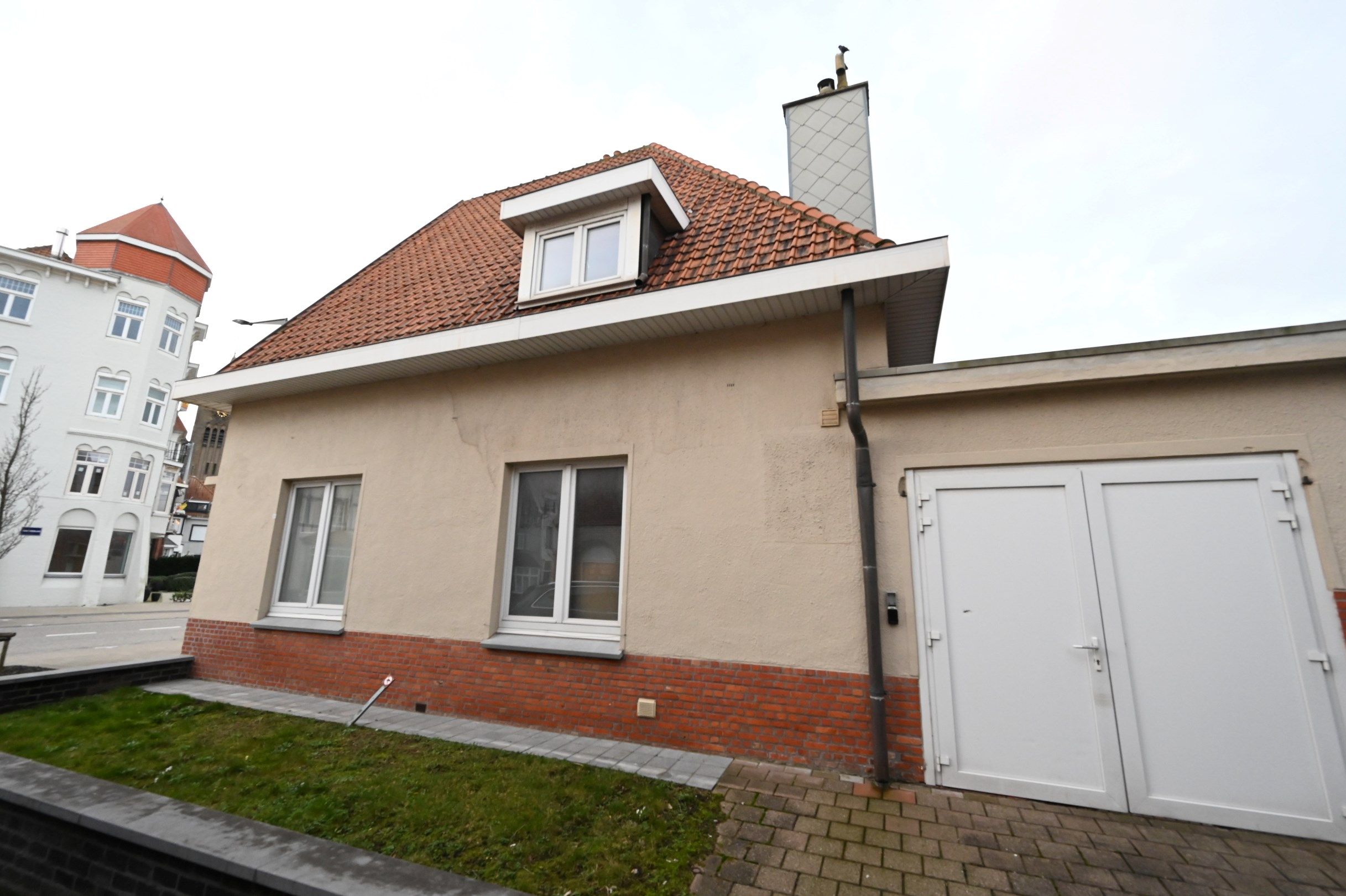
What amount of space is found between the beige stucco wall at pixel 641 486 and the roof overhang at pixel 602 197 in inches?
66.8

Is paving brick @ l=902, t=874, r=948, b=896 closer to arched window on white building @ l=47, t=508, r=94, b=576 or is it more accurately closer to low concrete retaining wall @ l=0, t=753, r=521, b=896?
low concrete retaining wall @ l=0, t=753, r=521, b=896

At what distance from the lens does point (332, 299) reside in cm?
831

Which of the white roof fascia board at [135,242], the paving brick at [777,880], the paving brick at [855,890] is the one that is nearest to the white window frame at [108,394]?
the white roof fascia board at [135,242]

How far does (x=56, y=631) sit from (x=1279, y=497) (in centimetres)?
2235

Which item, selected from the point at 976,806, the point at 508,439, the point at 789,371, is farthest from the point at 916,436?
the point at 508,439

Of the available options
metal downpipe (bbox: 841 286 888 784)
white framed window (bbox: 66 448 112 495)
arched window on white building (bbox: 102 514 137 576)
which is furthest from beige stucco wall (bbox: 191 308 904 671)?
arched window on white building (bbox: 102 514 137 576)

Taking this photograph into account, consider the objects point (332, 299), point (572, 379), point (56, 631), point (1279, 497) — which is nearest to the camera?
point (1279, 497)

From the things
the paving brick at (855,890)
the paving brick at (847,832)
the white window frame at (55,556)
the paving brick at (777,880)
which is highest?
the white window frame at (55,556)

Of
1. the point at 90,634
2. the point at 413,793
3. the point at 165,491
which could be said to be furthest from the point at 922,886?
the point at 165,491

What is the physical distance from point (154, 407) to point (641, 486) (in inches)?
1088

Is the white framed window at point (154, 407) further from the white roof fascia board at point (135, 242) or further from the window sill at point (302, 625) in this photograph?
the window sill at point (302, 625)

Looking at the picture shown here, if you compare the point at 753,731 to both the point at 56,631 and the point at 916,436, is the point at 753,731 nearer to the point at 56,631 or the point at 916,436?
the point at 916,436

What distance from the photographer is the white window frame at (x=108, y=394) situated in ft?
70.2

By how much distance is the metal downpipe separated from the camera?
392cm
